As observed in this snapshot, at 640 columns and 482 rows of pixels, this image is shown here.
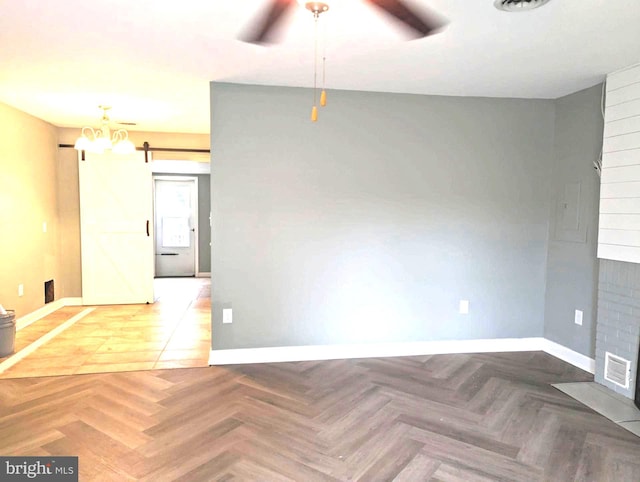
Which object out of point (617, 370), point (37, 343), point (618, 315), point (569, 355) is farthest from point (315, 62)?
point (37, 343)

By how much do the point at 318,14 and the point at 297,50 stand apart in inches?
28.7

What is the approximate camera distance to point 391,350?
379cm

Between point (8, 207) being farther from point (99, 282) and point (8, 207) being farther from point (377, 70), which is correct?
point (377, 70)

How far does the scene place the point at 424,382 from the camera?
3.21 metres

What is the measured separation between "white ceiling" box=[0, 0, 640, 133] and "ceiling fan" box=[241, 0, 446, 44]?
62 mm

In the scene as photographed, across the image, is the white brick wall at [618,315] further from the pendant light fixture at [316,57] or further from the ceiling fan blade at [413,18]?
the pendant light fixture at [316,57]

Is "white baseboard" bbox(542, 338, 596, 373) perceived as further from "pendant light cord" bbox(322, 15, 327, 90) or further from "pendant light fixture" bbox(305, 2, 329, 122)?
"pendant light cord" bbox(322, 15, 327, 90)

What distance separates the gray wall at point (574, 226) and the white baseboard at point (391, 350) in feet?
0.37

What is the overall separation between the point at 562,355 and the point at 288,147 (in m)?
3.12

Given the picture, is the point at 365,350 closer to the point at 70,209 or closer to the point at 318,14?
the point at 318,14

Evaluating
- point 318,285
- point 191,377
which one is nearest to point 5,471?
point 191,377

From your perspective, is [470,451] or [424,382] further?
[424,382]

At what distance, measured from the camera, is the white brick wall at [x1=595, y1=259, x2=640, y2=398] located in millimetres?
2949

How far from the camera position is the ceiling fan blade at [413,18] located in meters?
2.03
